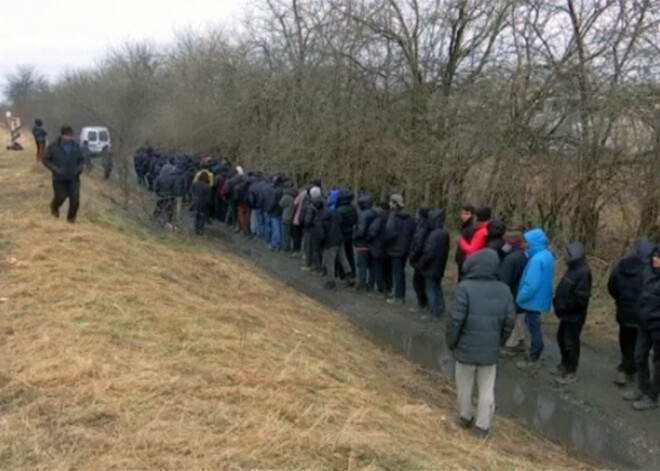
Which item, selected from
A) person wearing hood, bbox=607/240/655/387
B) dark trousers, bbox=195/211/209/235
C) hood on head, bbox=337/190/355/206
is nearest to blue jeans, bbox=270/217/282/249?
dark trousers, bbox=195/211/209/235

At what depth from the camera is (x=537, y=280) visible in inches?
293

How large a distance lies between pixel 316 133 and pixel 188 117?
1359 cm

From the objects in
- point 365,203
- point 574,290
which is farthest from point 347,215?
point 574,290

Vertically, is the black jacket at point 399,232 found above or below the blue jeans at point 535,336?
above

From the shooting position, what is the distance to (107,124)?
33.4 m

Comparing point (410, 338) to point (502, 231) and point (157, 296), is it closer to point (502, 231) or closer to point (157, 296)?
point (502, 231)

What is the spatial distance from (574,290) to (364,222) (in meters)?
4.26

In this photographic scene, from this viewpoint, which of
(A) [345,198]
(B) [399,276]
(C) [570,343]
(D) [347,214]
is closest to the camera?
(C) [570,343]

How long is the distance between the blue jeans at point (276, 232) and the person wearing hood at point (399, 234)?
16.0ft

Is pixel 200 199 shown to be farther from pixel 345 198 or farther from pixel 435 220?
pixel 435 220

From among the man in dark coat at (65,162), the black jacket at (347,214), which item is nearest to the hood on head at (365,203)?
the black jacket at (347,214)

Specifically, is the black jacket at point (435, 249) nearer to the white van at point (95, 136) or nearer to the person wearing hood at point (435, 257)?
the person wearing hood at point (435, 257)

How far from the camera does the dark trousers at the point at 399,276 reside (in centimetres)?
1029

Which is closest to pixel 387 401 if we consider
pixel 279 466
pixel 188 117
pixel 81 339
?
pixel 279 466
